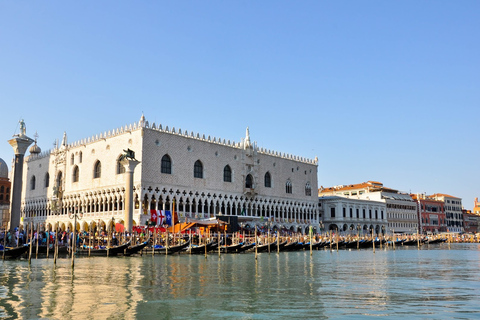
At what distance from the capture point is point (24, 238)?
28266 mm

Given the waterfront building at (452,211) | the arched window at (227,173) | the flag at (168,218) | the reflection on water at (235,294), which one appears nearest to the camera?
the reflection on water at (235,294)

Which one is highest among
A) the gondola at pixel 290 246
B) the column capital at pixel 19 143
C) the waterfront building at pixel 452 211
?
the column capital at pixel 19 143

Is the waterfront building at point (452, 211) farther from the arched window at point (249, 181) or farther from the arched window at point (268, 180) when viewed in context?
the arched window at point (249, 181)

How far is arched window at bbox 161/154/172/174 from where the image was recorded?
38.1 m

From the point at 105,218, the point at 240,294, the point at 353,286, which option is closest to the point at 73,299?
the point at 240,294

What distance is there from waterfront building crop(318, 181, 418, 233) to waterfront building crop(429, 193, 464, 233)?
915 cm

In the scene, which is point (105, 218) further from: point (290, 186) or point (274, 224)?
point (290, 186)

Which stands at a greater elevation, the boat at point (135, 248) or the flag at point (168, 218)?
the flag at point (168, 218)

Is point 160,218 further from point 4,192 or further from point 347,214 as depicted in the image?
point 4,192

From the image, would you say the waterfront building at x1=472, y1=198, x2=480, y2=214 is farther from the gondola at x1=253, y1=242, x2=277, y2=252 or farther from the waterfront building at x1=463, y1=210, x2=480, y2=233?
the gondola at x1=253, y1=242, x2=277, y2=252

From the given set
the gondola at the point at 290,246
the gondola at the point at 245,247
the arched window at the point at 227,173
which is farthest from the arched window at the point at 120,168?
the gondola at the point at 290,246

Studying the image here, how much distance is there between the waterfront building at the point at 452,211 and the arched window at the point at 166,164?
52.3 meters

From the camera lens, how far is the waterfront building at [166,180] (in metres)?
37.1

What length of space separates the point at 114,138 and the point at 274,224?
17.1 m
